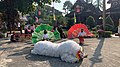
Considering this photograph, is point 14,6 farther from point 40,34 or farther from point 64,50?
point 64,50

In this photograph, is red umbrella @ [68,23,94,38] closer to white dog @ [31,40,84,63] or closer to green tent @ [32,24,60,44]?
green tent @ [32,24,60,44]

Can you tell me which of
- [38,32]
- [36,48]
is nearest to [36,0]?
[38,32]

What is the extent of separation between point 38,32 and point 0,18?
15.7 m

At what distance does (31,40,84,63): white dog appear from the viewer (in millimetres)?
11844

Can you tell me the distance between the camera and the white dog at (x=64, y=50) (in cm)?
1184

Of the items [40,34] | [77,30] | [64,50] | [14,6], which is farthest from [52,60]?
[14,6]

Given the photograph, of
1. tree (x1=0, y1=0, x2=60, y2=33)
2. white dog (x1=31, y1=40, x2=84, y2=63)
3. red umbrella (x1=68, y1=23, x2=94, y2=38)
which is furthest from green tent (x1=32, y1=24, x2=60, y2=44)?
tree (x1=0, y1=0, x2=60, y2=33)

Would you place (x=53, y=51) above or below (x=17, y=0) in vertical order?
below

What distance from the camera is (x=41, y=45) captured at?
14062 mm

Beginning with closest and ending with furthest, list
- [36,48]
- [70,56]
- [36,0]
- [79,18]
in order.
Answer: [70,56] → [36,48] → [36,0] → [79,18]

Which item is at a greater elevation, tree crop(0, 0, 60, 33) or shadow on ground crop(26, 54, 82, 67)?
tree crop(0, 0, 60, 33)

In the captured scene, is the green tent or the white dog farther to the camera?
the green tent

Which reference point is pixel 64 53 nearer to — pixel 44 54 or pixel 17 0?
pixel 44 54

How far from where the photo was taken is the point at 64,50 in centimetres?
1230
